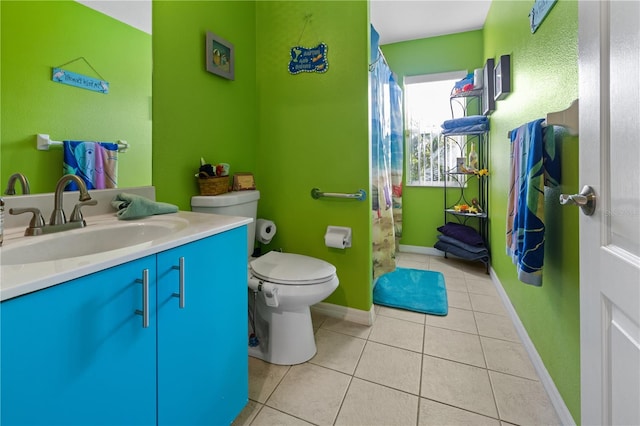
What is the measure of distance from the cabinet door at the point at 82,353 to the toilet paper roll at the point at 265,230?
4.03 feet

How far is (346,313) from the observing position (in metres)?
2.01

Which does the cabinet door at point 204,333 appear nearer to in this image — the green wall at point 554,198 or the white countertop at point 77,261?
the white countertop at point 77,261

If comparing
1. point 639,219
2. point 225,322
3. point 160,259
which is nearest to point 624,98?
point 639,219

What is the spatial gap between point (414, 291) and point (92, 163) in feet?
7.38

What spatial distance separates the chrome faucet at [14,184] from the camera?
95 centimetres

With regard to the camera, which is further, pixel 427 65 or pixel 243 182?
pixel 427 65

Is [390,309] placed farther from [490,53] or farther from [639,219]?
[490,53]

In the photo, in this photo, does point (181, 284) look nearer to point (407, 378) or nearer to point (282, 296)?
point (282, 296)

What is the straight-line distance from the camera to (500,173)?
7.66 feet

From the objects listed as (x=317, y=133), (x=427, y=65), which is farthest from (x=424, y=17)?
(x=317, y=133)

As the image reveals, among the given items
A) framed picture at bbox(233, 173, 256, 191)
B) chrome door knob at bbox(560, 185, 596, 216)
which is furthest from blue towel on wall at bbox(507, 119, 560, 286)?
framed picture at bbox(233, 173, 256, 191)

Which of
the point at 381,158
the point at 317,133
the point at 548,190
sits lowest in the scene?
the point at 548,190

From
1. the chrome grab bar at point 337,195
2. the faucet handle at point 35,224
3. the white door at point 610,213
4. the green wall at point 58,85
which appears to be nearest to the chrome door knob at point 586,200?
the white door at point 610,213

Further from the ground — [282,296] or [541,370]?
[282,296]
